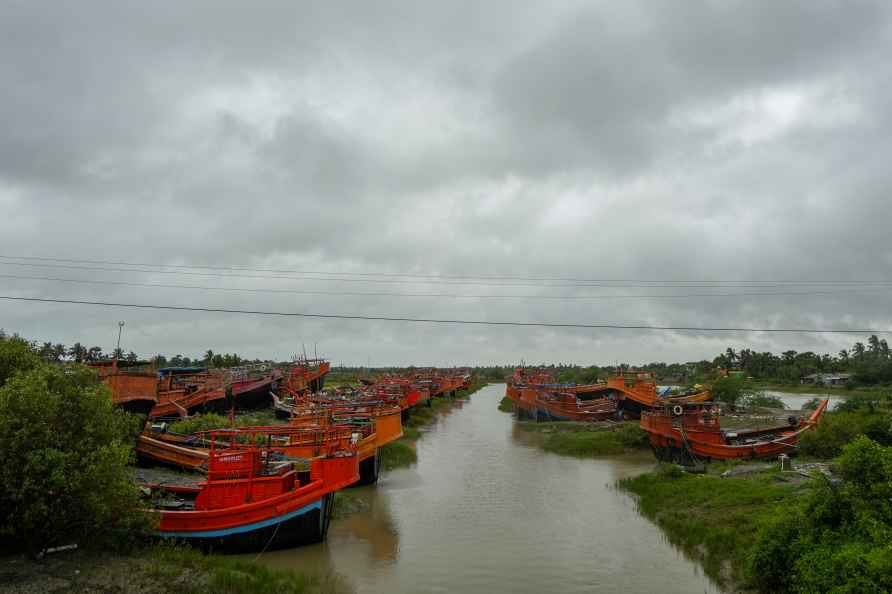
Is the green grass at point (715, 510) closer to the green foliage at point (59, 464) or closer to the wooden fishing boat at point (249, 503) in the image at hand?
the wooden fishing boat at point (249, 503)

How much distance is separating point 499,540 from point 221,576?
25.3ft

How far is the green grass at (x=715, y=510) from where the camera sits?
13.6 meters

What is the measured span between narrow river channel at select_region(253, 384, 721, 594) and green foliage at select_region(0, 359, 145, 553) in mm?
4358

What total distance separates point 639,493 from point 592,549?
6.45 metres

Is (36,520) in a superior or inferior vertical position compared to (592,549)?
superior

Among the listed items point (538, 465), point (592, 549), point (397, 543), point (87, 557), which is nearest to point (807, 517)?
point (592, 549)

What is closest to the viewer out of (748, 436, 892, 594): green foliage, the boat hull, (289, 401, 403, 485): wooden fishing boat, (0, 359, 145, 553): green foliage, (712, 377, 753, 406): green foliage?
(748, 436, 892, 594): green foliage

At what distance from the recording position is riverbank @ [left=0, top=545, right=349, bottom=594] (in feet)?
33.9

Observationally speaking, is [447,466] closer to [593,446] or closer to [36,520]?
[593,446]

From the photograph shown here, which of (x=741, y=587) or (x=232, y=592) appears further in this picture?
(x=741, y=587)

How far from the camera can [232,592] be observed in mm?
11078

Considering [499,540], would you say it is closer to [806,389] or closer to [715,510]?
[715,510]

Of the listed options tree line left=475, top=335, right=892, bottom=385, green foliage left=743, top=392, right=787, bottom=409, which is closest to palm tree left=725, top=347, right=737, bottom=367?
tree line left=475, top=335, right=892, bottom=385

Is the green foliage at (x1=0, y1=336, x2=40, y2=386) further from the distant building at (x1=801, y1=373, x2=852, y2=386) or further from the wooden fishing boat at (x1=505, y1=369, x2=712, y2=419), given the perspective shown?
the distant building at (x1=801, y1=373, x2=852, y2=386)
